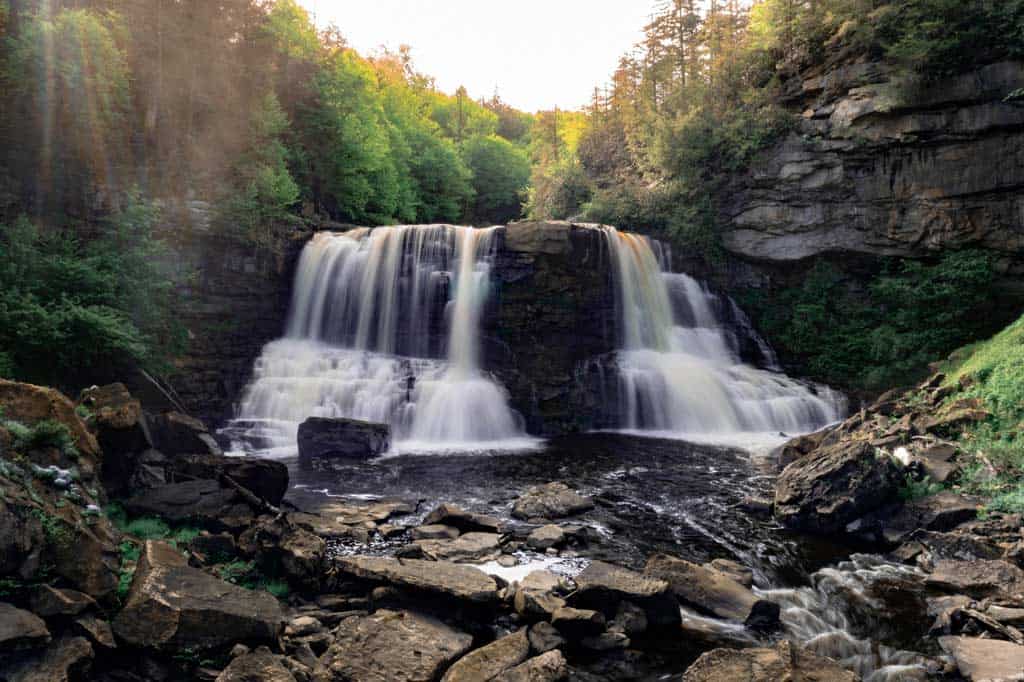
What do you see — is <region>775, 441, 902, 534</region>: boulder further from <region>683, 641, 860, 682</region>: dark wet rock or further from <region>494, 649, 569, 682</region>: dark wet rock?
<region>494, 649, 569, 682</region>: dark wet rock

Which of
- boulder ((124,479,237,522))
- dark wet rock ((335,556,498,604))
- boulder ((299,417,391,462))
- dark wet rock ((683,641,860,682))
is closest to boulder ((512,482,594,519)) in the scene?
dark wet rock ((335,556,498,604))

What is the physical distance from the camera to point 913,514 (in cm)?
900

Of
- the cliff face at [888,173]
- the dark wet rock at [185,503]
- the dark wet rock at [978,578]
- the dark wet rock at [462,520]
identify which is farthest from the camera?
the cliff face at [888,173]

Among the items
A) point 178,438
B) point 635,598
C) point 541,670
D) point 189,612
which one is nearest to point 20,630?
point 189,612

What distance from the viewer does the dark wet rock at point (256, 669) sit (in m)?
4.69

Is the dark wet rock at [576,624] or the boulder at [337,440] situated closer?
the dark wet rock at [576,624]

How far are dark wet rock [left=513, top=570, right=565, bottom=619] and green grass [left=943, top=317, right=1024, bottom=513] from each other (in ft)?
22.5

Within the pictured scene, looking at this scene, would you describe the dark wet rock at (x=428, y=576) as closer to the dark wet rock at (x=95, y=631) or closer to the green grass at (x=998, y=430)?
the dark wet rock at (x=95, y=631)

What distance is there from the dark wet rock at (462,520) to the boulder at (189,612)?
3.56m

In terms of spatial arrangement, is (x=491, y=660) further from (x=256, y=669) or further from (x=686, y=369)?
(x=686, y=369)

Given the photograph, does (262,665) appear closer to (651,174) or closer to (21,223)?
(21,223)

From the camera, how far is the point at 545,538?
8430 millimetres

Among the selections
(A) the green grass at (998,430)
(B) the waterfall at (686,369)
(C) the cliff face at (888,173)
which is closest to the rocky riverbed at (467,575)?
(A) the green grass at (998,430)

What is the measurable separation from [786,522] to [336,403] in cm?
1223
